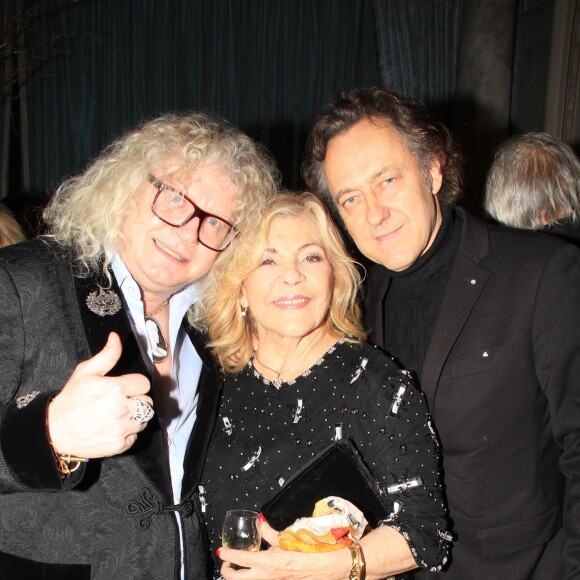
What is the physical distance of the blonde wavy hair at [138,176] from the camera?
77.1 inches

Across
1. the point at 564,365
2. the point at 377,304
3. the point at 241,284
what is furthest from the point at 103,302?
the point at 564,365

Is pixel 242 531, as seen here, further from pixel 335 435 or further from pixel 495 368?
pixel 495 368

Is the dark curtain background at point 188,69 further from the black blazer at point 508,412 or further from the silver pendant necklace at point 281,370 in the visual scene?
the black blazer at point 508,412

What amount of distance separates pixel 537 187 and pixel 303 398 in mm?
1673

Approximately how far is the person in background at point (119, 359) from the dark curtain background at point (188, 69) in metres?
4.16

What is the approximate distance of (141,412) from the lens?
1.41 meters

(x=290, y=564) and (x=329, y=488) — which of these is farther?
(x=329, y=488)

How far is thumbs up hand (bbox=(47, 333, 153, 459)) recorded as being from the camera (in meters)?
1.37

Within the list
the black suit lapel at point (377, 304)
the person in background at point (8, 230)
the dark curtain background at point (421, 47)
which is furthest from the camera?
the dark curtain background at point (421, 47)

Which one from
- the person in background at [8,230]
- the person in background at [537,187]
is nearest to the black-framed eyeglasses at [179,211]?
the person in background at [537,187]

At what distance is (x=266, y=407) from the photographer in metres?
2.11

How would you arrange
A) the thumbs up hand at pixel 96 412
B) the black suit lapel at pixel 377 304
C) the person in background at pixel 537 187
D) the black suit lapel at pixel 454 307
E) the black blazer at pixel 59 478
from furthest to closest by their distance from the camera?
the person in background at pixel 537 187 < the black suit lapel at pixel 377 304 < the black suit lapel at pixel 454 307 < the black blazer at pixel 59 478 < the thumbs up hand at pixel 96 412

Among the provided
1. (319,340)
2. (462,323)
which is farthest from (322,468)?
(462,323)

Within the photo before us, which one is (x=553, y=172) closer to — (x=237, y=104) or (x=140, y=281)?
(x=140, y=281)
